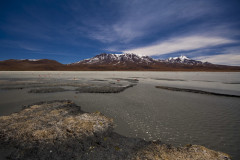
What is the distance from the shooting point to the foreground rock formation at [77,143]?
441 centimetres

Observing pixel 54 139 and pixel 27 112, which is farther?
pixel 27 112

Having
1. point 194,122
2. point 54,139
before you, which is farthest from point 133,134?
point 194,122

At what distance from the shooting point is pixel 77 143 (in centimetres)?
507

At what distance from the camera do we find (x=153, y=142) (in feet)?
17.3

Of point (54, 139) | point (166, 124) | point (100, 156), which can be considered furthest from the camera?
point (166, 124)

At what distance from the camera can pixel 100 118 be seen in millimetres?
7539

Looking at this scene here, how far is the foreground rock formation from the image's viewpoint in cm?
441

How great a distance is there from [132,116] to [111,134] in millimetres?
2707

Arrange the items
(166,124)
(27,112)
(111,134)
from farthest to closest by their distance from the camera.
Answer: (27,112)
(166,124)
(111,134)

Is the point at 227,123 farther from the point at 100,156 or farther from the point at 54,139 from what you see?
the point at 54,139

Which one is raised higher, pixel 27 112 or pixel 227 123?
pixel 27 112

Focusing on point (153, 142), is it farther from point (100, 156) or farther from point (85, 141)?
point (85, 141)

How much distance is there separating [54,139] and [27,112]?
4.56 m

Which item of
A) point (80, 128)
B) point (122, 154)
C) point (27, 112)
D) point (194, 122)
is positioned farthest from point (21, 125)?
point (194, 122)
